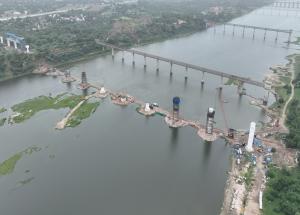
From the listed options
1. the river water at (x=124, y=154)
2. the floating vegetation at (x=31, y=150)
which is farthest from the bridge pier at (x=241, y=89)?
the floating vegetation at (x=31, y=150)

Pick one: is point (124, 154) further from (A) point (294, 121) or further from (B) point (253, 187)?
(A) point (294, 121)

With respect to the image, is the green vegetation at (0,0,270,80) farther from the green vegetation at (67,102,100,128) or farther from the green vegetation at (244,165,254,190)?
the green vegetation at (244,165,254,190)

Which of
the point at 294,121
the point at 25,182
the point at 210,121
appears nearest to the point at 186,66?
the point at 210,121

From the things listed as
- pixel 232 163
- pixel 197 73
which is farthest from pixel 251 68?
pixel 232 163

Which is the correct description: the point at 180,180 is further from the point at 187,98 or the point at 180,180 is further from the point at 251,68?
the point at 251,68

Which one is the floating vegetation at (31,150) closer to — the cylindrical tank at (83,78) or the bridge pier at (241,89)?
the cylindrical tank at (83,78)

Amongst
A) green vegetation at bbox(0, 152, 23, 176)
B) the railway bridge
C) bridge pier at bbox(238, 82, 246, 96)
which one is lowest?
green vegetation at bbox(0, 152, 23, 176)

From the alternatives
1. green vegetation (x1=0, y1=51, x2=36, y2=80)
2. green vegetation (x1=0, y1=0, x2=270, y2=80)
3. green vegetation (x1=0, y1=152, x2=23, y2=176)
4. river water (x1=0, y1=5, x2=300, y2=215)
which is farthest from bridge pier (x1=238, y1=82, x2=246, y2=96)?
green vegetation (x1=0, y1=51, x2=36, y2=80)
